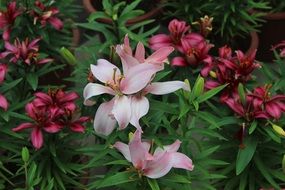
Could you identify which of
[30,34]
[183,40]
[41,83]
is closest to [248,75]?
[183,40]

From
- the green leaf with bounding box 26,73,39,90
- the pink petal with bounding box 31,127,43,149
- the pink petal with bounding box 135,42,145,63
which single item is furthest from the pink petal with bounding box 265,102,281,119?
the green leaf with bounding box 26,73,39,90

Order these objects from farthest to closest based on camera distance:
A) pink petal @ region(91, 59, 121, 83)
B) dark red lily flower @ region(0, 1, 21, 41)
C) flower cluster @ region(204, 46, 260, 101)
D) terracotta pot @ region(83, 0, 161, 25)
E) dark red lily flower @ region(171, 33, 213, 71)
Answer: terracotta pot @ region(83, 0, 161, 25), dark red lily flower @ region(0, 1, 21, 41), dark red lily flower @ region(171, 33, 213, 71), flower cluster @ region(204, 46, 260, 101), pink petal @ region(91, 59, 121, 83)

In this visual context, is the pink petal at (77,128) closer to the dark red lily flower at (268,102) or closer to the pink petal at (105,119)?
the pink petal at (105,119)

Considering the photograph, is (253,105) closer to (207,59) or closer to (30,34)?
(207,59)

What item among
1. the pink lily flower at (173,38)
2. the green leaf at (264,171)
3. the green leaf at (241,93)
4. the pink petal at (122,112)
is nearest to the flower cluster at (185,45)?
the pink lily flower at (173,38)

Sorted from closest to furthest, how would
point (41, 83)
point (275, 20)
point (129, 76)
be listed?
point (129, 76), point (41, 83), point (275, 20)

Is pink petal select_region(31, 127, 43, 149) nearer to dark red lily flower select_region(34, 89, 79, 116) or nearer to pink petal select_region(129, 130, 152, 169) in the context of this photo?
dark red lily flower select_region(34, 89, 79, 116)
